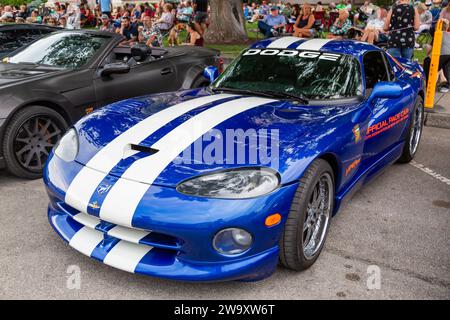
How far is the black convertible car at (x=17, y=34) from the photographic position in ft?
22.4

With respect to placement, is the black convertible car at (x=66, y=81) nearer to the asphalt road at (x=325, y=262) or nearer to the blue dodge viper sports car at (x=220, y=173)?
the asphalt road at (x=325, y=262)

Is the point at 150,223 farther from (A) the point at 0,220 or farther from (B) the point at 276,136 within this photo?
(A) the point at 0,220

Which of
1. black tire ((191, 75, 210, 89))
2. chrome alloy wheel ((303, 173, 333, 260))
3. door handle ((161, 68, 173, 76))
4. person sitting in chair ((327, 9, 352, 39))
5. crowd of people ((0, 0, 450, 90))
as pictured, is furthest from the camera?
person sitting in chair ((327, 9, 352, 39))

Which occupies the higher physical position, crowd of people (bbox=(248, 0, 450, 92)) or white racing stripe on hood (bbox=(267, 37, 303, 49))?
white racing stripe on hood (bbox=(267, 37, 303, 49))

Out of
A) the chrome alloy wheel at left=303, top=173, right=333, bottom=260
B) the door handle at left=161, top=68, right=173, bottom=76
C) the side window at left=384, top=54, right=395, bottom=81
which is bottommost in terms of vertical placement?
the chrome alloy wheel at left=303, top=173, right=333, bottom=260

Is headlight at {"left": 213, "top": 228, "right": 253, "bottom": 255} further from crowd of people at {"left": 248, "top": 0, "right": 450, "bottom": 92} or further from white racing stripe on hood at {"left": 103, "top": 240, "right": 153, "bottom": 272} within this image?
crowd of people at {"left": 248, "top": 0, "right": 450, "bottom": 92}

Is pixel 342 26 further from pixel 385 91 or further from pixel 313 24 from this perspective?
pixel 385 91

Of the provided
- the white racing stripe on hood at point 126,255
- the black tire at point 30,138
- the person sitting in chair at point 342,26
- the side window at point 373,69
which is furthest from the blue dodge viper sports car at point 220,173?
the person sitting in chair at point 342,26

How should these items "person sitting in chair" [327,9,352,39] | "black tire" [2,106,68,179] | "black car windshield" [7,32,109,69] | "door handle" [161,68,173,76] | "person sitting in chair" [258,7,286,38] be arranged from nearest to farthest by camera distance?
"black tire" [2,106,68,179] → "black car windshield" [7,32,109,69] → "door handle" [161,68,173,76] → "person sitting in chair" [327,9,352,39] → "person sitting in chair" [258,7,286,38]

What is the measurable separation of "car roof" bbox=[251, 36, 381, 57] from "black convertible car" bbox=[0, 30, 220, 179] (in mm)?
1614

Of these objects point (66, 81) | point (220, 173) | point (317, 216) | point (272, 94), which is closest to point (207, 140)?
point (220, 173)

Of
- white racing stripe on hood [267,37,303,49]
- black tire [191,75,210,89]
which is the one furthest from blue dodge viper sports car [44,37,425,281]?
black tire [191,75,210,89]

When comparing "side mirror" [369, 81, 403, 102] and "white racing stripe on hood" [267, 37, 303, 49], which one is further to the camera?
"white racing stripe on hood" [267, 37, 303, 49]

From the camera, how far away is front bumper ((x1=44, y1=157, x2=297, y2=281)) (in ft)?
7.70
